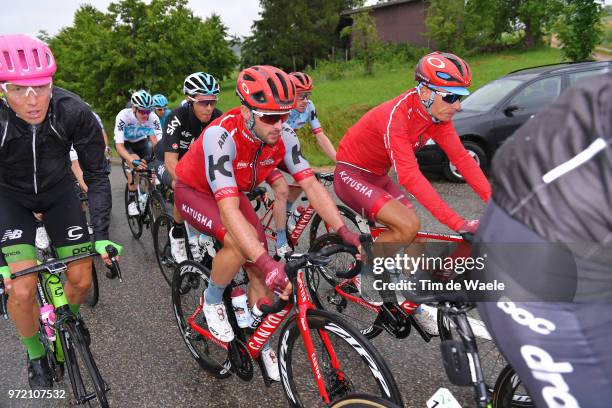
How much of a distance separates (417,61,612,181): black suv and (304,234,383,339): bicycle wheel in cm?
448

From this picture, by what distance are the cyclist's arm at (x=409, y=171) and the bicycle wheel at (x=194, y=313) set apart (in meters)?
1.67

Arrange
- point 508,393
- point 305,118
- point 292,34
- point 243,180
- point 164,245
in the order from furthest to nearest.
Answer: point 292,34
point 305,118
point 164,245
point 243,180
point 508,393

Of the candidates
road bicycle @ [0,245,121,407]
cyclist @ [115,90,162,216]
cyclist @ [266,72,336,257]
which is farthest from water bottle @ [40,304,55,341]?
cyclist @ [115,90,162,216]

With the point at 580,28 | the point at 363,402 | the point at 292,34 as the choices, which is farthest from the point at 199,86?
the point at 292,34

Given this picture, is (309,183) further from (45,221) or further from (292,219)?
(292,219)

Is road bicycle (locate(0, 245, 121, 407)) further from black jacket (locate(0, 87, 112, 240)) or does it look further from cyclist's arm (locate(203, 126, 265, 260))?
cyclist's arm (locate(203, 126, 265, 260))

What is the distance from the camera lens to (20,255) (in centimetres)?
311

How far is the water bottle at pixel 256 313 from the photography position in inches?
113

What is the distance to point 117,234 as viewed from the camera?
23.7 ft

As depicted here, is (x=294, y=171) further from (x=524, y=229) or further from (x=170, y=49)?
(x=170, y=49)

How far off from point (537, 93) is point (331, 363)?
24.4 ft

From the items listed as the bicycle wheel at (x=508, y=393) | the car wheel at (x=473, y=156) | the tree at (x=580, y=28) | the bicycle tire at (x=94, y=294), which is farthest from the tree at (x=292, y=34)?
the bicycle wheel at (x=508, y=393)

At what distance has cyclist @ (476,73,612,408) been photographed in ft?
3.74

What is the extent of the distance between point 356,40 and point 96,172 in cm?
3497
